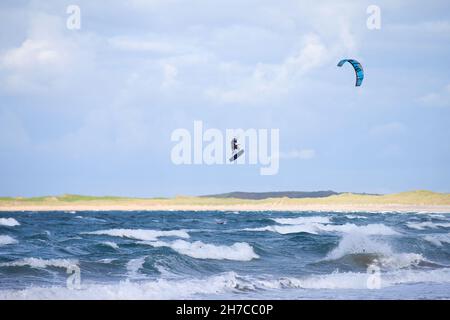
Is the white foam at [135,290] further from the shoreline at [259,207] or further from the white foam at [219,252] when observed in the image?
the shoreline at [259,207]

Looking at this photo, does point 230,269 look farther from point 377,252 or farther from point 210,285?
point 377,252

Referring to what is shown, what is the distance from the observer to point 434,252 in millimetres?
20891

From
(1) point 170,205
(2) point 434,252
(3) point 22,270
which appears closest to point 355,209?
(1) point 170,205

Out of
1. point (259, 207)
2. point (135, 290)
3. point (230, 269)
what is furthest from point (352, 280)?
point (259, 207)

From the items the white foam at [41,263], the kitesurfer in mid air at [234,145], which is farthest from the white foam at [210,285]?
the white foam at [41,263]

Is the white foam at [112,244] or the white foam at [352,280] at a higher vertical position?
the white foam at [112,244]

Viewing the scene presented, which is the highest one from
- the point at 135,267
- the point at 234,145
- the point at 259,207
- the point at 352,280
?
the point at 234,145

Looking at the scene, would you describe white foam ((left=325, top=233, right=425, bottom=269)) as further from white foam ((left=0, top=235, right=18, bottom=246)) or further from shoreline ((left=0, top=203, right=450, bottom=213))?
shoreline ((left=0, top=203, right=450, bottom=213))

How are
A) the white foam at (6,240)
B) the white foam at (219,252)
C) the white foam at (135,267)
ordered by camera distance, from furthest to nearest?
1. the white foam at (6,240)
2. the white foam at (219,252)
3. the white foam at (135,267)


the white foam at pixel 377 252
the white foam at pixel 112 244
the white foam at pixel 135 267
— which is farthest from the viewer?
the white foam at pixel 112 244

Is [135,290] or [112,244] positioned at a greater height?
[112,244]
